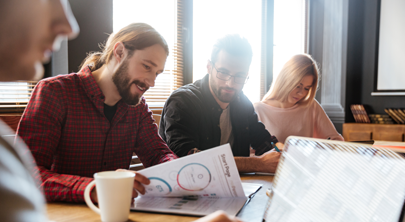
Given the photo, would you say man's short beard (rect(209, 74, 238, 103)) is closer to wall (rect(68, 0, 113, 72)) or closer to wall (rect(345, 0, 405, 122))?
wall (rect(68, 0, 113, 72))

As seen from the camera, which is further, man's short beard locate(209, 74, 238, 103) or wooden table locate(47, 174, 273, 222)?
man's short beard locate(209, 74, 238, 103)

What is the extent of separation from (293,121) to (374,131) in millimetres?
1824

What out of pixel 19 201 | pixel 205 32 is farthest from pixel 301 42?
pixel 19 201

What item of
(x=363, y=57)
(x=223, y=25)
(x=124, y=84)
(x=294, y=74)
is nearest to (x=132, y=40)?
(x=124, y=84)

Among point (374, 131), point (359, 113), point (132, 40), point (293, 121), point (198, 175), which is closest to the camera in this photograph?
point (198, 175)

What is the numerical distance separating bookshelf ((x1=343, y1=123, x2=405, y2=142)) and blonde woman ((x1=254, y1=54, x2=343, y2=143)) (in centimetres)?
158

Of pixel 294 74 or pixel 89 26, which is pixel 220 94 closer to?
pixel 294 74

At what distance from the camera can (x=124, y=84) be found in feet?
4.01

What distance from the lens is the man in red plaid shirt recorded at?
99cm

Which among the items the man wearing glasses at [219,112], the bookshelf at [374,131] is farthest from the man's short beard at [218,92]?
the bookshelf at [374,131]

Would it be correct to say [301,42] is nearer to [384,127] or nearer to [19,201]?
[384,127]

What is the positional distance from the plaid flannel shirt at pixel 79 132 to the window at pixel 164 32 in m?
1.03

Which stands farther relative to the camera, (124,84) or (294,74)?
(294,74)

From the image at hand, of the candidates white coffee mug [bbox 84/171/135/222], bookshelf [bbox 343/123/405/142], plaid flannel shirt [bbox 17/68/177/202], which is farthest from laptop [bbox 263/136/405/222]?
bookshelf [bbox 343/123/405/142]
